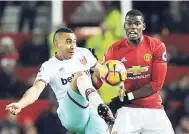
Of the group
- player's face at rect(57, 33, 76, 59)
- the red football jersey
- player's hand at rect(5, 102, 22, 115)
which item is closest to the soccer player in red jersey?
the red football jersey

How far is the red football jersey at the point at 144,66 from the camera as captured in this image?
1076 cm

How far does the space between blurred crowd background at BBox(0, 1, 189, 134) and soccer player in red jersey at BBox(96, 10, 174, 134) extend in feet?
14.7

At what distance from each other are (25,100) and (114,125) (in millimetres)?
1215

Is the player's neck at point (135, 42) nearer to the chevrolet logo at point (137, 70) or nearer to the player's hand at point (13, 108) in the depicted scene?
the chevrolet logo at point (137, 70)

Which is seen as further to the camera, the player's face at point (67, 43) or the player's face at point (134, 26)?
the player's face at point (67, 43)

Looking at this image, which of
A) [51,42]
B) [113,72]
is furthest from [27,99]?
[51,42]

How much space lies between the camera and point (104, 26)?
1628 cm

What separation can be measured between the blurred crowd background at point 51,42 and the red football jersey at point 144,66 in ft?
14.7

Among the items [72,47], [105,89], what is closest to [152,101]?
[72,47]

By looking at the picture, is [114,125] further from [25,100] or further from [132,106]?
[25,100]

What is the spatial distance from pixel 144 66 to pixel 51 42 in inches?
248

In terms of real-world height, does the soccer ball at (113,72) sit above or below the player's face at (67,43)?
below

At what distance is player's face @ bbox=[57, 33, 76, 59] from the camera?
10.9m

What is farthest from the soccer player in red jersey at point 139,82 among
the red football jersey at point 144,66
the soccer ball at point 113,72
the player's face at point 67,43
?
the player's face at point 67,43
